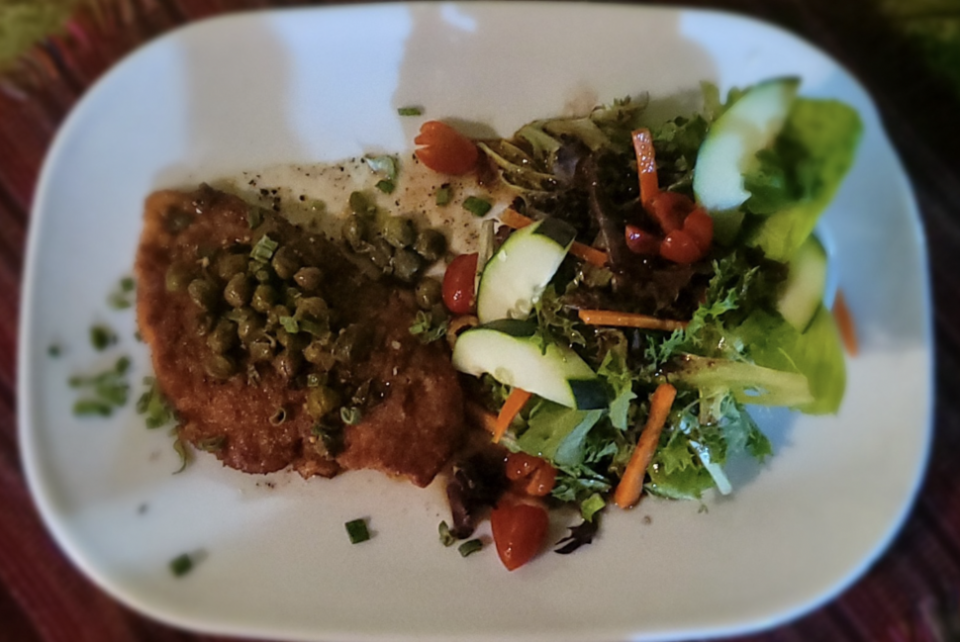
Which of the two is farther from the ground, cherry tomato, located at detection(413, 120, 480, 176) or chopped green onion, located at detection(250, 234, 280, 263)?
cherry tomato, located at detection(413, 120, 480, 176)

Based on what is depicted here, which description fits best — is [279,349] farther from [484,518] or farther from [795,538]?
[795,538]

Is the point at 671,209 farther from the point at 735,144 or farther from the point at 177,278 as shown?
the point at 177,278

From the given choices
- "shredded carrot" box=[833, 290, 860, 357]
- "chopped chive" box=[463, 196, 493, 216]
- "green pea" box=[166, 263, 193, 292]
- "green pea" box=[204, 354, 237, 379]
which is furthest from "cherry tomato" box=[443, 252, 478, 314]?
"shredded carrot" box=[833, 290, 860, 357]

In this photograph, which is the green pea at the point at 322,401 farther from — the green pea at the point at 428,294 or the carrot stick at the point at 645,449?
the carrot stick at the point at 645,449

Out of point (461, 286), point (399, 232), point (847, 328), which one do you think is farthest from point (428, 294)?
point (847, 328)

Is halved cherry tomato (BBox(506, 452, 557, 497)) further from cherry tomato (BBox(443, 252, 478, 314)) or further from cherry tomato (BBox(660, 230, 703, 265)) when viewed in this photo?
cherry tomato (BBox(660, 230, 703, 265))

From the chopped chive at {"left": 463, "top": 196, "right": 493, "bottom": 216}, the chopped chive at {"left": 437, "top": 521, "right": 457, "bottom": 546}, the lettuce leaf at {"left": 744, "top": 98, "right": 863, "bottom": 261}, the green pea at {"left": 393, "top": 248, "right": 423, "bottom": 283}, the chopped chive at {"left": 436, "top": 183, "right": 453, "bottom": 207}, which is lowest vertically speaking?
the chopped chive at {"left": 437, "top": 521, "right": 457, "bottom": 546}

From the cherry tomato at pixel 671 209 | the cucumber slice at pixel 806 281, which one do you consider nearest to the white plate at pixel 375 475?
the cucumber slice at pixel 806 281
